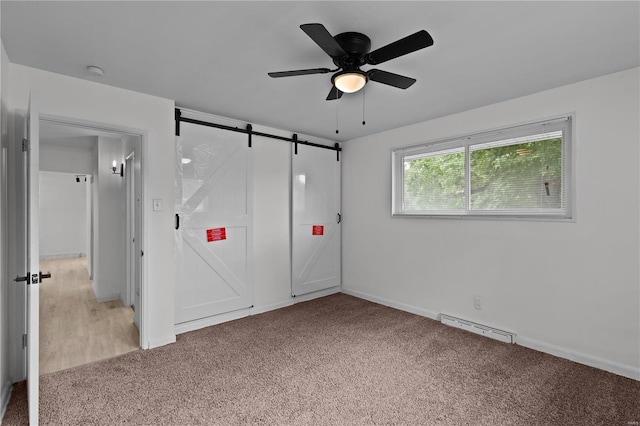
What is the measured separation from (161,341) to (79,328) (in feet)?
4.19

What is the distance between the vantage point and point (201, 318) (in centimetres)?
375

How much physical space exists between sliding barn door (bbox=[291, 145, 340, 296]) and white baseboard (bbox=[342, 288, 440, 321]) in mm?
372

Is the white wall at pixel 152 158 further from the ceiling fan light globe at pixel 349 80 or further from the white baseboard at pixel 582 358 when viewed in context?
the white baseboard at pixel 582 358

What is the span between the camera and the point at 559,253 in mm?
3016

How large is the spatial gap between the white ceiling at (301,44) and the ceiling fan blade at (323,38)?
181mm

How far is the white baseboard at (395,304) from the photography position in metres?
4.02

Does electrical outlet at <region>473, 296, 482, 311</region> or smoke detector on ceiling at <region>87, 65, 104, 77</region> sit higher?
smoke detector on ceiling at <region>87, 65, 104, 77</region>

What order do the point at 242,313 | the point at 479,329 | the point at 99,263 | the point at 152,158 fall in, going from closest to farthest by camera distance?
the point at 152,158
the point at 479,329
the point at 242,313
the point at 99,263

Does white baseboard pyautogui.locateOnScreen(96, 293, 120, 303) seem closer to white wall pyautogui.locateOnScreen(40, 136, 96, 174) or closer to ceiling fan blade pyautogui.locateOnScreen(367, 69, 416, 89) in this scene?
white wall pyautogui.locateOnScreen(40, 136, 96, 174)

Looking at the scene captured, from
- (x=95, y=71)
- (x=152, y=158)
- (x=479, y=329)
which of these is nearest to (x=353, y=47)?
(x=95, y=71)

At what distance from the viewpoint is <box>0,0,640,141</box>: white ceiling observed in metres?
1.84

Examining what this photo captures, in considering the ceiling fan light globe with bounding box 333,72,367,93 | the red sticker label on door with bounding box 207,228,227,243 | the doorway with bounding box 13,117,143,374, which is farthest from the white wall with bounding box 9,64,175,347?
the ceiling fan light globe with bounding box 333,72,367,93

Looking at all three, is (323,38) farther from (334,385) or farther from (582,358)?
(582,358)

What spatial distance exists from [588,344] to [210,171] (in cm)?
408
